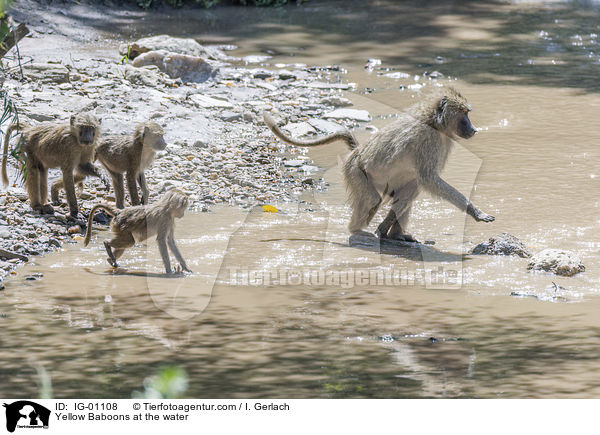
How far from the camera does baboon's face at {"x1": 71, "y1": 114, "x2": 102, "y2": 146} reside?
323 inches

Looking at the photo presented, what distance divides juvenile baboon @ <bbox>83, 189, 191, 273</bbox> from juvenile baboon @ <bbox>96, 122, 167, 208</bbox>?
4.07 feet

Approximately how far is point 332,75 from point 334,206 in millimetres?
6684

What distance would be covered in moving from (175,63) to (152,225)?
24.8 feet

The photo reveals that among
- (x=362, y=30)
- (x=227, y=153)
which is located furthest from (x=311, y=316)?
(x=362, y=30)

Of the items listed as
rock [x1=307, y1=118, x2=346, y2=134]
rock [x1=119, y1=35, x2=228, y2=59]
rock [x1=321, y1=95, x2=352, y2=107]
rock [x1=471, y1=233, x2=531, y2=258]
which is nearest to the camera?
rock [x1=471, y1=233, x2=531, y2=258]

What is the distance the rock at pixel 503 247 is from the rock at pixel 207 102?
5868 mm

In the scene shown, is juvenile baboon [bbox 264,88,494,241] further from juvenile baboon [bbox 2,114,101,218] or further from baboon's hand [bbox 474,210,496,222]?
juvenile baboon [bbox 2,114,101,218]

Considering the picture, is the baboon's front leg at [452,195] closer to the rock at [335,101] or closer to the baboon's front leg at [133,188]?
the baboon's front leg at [133,188]

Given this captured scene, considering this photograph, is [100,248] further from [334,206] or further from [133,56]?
[133,56]

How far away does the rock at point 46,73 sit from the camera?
39.5 feet

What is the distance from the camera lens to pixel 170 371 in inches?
193

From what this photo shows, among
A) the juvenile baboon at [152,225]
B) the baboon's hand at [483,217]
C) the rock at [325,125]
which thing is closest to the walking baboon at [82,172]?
the juvenile baboon at [152,225]

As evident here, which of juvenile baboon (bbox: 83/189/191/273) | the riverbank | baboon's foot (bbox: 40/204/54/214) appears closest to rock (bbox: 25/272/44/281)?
the riverbank

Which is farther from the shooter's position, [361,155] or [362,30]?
[362,30]
